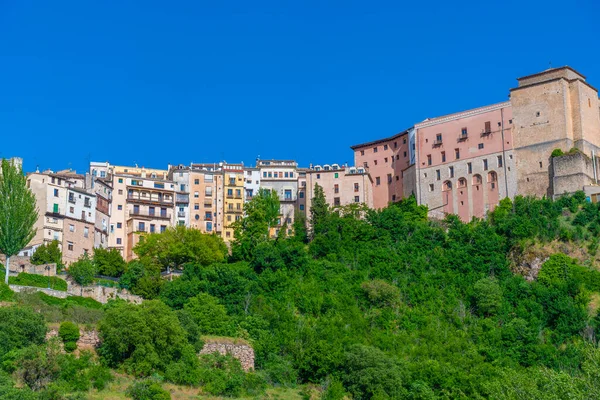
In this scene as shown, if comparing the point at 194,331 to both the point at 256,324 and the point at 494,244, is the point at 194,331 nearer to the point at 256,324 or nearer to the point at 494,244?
the point at 256,324

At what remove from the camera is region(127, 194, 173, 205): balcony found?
9819 centimetres

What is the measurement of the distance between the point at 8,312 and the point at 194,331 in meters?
10.7

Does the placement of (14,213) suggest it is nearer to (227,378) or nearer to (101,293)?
(101,293)

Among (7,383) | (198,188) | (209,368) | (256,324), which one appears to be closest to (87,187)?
(198,188)

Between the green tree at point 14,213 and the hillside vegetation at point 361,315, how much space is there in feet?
27.4

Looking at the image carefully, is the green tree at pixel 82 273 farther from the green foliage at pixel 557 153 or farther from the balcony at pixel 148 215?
the green foliage at pixel 557 153

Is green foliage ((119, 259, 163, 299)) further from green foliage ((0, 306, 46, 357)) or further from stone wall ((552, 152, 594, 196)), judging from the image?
stone wall ((552, 152, 594, 196))

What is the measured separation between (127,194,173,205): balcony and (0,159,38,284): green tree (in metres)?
25.6

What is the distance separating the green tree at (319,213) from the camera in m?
85.2

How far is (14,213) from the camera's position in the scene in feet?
233

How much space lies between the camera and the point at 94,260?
80.8 m

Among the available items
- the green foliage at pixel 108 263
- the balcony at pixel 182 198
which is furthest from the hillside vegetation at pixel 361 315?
the balcony at pixel 182 198

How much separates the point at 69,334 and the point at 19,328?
10.8 feet

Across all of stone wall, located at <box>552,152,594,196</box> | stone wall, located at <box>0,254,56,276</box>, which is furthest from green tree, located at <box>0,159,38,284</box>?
stone wall, located at <box>552,152,594,196</box>
